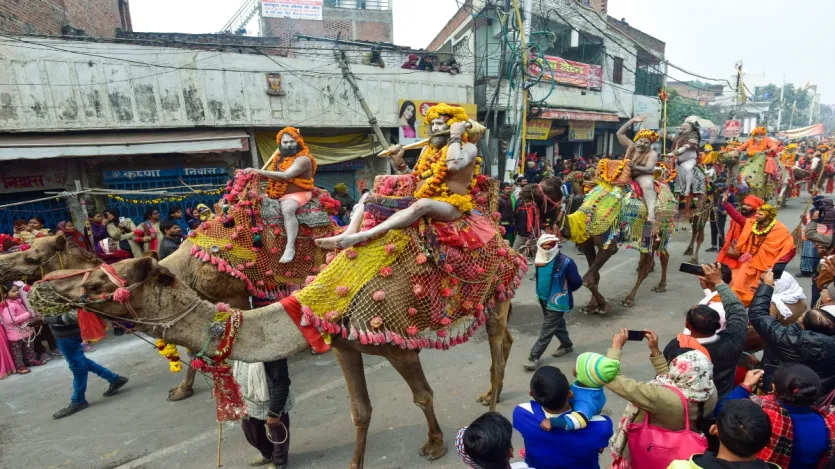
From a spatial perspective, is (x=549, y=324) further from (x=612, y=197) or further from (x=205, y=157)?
(x=205, y=157)

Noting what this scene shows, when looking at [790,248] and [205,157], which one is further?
[205,157]

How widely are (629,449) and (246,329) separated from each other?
2.40 metres

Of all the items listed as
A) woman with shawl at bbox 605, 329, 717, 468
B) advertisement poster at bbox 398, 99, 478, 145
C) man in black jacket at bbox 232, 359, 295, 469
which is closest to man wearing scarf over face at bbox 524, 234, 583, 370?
woman with shawl at bbox 605, 329, 717, 468

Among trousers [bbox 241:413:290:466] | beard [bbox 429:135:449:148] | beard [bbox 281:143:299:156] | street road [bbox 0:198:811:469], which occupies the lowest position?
street road [bbox 0:198:811:469]

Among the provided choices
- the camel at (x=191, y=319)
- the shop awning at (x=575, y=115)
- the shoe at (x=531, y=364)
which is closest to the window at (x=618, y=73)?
the shop awning at (x=575, y=115)

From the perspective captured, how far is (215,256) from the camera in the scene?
483 centimetres

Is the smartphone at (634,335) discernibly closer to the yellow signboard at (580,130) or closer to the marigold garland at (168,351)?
the marigold garland at (168,351)

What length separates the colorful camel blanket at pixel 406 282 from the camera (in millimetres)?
3148

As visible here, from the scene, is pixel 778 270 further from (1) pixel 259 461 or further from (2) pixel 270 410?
(1) pixel 259 461

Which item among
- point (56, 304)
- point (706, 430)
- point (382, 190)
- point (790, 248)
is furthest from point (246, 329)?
point (790, 248)

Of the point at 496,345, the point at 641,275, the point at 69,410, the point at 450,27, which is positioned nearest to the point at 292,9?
the point at 450,27

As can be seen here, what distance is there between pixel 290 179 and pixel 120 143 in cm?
639

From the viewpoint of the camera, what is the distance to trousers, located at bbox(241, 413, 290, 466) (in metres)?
3.62

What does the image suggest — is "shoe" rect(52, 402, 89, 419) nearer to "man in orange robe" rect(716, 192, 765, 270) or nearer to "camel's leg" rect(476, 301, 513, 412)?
"camel's leg" rect(476, 301, 513, 412)
